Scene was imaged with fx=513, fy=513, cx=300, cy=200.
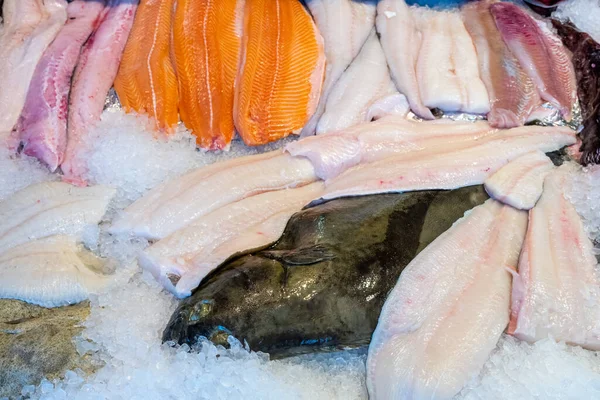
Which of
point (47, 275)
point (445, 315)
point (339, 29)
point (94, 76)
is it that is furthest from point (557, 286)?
point (94, 76)

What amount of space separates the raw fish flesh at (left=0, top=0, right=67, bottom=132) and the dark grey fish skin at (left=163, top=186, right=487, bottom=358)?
1.60 meters

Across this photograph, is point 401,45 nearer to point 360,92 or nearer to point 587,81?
point 360,92

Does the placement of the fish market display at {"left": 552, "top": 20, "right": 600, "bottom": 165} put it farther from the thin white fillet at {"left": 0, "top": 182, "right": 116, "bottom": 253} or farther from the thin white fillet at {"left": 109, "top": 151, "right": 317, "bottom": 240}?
the thin white fillet at {"left": 0, "top": 182, "right": 116, "bottom": 253}

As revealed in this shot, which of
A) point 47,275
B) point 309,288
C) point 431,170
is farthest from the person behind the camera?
point 431,170

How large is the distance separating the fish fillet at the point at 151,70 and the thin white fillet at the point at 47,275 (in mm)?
819

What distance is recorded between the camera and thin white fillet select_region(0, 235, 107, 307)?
77.7 inches

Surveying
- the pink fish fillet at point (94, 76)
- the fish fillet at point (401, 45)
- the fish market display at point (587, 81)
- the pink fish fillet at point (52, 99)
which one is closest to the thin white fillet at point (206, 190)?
the pink fish fillet at point (94, 76)

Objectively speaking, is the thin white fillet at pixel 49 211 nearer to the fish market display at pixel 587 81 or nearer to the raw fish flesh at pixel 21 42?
the raw fish flesh at pixel 21 42

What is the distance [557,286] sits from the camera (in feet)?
6.15

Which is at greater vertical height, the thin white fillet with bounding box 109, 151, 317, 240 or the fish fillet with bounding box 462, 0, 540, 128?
the fish fillet with bounding box 462, 0, 540, 128

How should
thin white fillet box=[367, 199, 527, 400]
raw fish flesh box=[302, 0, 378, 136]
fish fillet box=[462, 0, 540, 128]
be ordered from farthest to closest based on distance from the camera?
1. raw fish flesh box=[302, 0, 378, 136]
2. fish fillet box=[462, 0, 540, 128]
3. thin white fillet box=[367, 199, 527, 400]

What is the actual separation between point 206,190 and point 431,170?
0.97 m

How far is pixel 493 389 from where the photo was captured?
1.70 metres

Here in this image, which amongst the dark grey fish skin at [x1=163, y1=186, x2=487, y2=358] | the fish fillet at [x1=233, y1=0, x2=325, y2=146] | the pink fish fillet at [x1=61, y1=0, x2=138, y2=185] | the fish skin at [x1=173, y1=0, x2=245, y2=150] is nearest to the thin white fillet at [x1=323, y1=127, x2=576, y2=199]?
the dark grey fish skin at [x1=163, y1=186, x2=487, y2=358]
